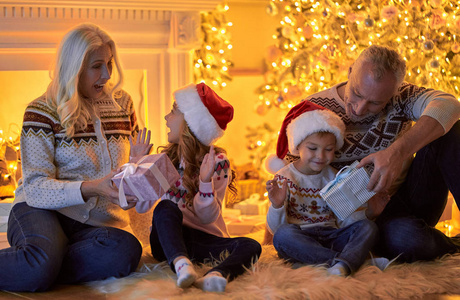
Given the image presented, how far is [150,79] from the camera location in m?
3.36

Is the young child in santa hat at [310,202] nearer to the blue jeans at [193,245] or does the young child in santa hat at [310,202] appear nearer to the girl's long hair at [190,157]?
the blue jeans at [193,245]

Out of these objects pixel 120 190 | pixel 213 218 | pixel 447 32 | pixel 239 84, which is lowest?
pixel 213 218

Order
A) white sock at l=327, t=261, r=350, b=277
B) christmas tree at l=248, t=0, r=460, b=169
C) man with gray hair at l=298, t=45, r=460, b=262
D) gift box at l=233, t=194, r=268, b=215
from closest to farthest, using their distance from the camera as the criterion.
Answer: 1. white sock at l=327, t=261, r=350, b=277
2. man with gray hair at l=298, t=45, r=460, b=262
3. christmas tree at l=248, t=0, r=460, b=169
4. gift box at l=233, t=194, r=268, b=215

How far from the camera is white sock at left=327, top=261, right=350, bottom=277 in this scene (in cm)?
201

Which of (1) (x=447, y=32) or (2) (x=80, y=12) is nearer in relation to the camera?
(2) (x=80, y=12)

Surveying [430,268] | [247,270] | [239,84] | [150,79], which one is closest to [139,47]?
[150,79]

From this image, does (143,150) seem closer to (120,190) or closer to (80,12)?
(120,190)

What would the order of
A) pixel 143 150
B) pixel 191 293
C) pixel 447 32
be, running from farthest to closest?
pixel 447 32
pixel 143 150
pixel 191 293

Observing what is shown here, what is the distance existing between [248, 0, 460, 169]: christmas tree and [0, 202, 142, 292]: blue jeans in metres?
1.85

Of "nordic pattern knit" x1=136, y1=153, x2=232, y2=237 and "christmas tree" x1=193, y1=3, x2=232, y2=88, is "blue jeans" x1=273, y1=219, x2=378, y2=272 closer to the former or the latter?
"nordic pattern knit" x1=136, y1=153, x2=232, y2=237

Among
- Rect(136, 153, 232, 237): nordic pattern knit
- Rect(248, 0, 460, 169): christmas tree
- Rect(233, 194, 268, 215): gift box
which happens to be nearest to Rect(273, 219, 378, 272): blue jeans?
Rect(136, 153, 232, 237): nordic pattern knit

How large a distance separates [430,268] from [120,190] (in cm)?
107

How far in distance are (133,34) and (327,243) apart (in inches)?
64.5

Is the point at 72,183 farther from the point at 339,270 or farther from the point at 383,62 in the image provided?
the point at 383,62
